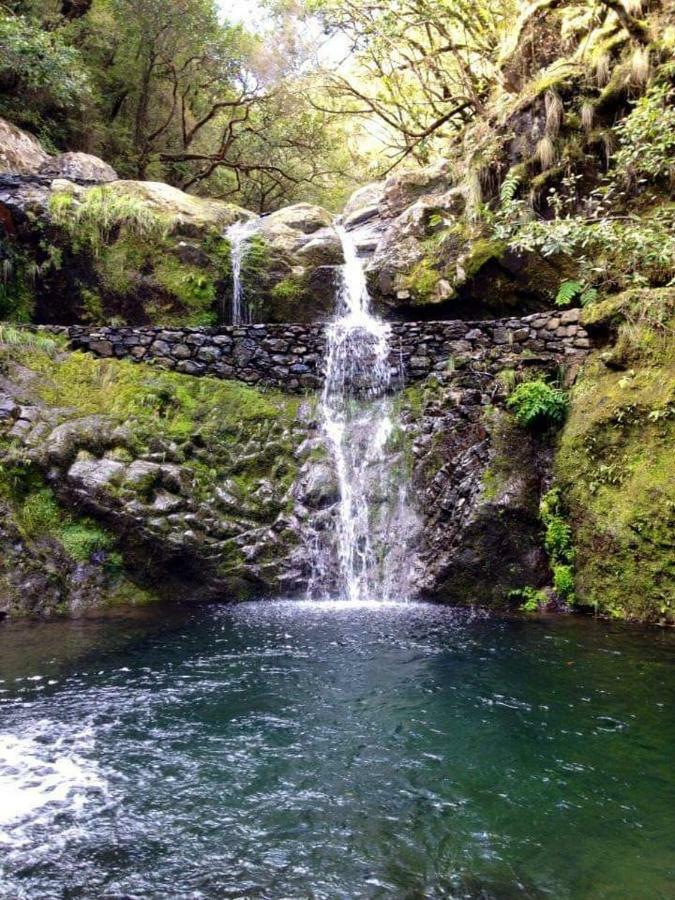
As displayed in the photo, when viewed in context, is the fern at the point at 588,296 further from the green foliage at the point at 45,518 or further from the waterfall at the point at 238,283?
the green foliage at the point at 45,518

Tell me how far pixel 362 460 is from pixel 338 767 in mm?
6506

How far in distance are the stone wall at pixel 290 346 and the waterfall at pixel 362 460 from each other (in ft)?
1.25

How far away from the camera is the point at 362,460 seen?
403 inches

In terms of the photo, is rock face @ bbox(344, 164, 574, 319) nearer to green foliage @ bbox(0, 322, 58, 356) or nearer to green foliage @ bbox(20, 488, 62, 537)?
green foliage @ bbox(0, 322, 58, 356)

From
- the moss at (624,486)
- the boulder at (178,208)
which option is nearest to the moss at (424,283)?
the moss at (624,486)

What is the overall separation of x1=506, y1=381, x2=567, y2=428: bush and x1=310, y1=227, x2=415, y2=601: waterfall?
2019 mm

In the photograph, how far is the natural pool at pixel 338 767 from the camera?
2.96m

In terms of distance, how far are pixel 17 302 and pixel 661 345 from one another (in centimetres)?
1119

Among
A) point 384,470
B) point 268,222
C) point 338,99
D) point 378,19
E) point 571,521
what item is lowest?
point 571,521

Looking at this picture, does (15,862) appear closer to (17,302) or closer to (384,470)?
(384,470)

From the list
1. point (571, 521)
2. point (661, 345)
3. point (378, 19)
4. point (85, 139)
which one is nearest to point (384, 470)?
point (571, 521)

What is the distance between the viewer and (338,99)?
77.8 feet

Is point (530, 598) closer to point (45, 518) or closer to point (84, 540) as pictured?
point (84, 540)

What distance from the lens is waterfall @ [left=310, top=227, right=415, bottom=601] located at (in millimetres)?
9203
